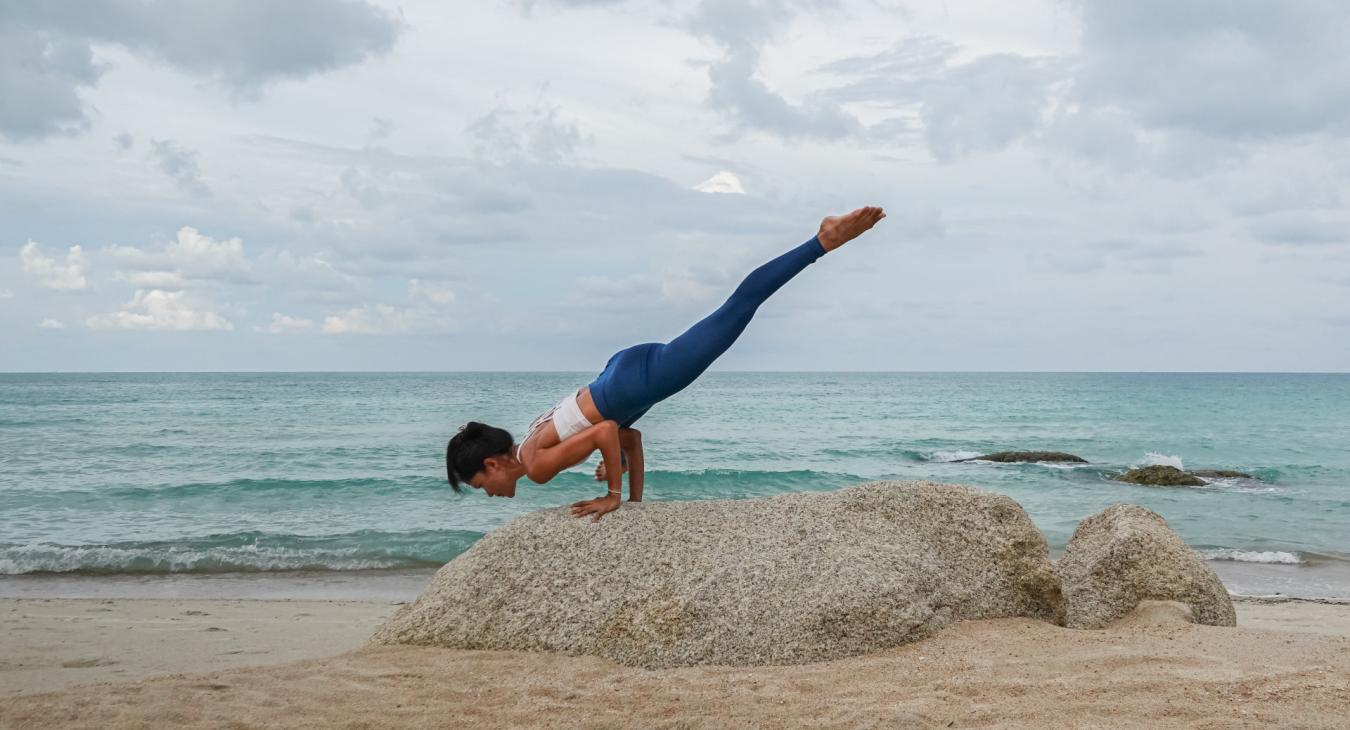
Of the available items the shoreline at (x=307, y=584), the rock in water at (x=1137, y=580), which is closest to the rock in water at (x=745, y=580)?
the rock in water at (x=1137, y=580)

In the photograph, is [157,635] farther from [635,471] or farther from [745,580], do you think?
[745,580]

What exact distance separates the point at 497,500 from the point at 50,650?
959 cm

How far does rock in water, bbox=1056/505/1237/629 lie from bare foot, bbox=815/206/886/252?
9.42ft

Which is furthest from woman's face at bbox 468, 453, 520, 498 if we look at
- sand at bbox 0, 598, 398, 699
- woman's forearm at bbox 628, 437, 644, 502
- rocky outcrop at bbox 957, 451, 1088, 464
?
rocky outcrop at bbox 957, 451, 1088, 464

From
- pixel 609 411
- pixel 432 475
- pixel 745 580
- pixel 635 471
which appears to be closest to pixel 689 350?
pixel 609 411

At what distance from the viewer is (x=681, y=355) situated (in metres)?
5.86

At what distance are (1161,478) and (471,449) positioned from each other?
59.3 ft

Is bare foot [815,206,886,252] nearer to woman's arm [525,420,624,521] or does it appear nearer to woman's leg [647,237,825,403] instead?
woman's leg [647,237,825,403]

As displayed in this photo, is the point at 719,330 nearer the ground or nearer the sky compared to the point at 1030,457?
nearer the sky

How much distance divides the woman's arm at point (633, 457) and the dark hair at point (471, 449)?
0.78 m

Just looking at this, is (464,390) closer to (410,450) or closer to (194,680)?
(410,450)

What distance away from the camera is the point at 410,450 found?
24344 millimetres

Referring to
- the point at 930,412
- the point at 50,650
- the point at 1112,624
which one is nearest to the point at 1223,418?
the point at 930,412

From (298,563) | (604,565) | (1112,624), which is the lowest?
(298,563)
